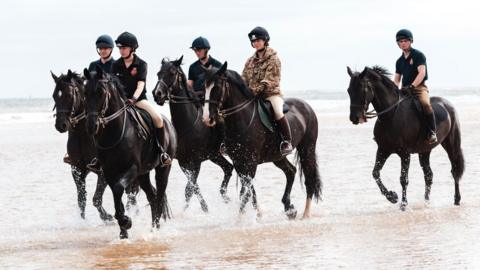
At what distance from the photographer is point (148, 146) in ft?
33.7

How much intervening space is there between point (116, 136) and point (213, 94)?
1.68m

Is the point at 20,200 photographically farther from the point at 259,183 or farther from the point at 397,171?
the point at 397,171

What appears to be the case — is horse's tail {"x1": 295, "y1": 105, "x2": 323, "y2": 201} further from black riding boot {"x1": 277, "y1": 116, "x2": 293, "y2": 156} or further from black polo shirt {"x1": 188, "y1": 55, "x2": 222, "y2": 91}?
black polo shirt {"x1": 188, "y1": 55, "x2": 222, "y2": 91}

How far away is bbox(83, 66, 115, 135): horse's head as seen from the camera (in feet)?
30.5

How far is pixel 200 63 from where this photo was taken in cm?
1285

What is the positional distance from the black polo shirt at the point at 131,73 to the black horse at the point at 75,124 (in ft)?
1.54

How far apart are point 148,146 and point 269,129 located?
204 centimetres

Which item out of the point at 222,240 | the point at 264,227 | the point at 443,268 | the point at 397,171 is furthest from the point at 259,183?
the point at 443,268

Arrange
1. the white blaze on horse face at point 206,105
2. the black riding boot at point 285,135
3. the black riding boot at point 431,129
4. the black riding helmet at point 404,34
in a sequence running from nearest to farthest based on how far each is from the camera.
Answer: the white blaze on horse face at point 206,105 → the black riding boot at point 285,135 → the black riding boot at point 431,129 → the black riding helmet at point 404,34

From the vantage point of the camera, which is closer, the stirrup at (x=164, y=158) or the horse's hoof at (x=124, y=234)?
the horse's hoof at (x=124, y=234)

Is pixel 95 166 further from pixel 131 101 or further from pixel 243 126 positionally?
pixel 243 126

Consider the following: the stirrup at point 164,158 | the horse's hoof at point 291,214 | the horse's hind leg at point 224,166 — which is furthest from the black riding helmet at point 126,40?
the horse's hoof at point 291,214

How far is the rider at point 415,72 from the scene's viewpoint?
12938 mm

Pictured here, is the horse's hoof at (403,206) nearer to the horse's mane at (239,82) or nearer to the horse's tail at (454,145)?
the horse's tail at (454,145)
